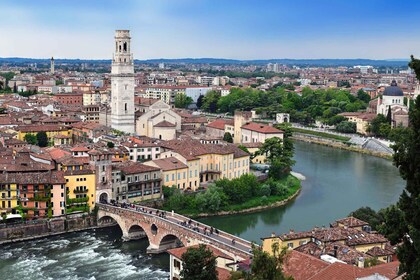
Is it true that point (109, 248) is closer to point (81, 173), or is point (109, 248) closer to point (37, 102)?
point (81, 173)

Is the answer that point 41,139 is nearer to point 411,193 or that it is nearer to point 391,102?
point 391,102

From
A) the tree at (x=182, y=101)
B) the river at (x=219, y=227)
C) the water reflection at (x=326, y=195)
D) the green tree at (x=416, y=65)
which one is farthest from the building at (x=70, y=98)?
the green tree at (x=416, y=65)

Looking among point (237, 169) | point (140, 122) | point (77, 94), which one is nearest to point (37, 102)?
point (77, 94)

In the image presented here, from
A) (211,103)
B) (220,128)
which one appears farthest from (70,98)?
(220,128)

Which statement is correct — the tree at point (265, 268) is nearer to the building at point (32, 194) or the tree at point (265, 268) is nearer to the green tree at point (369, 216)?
the green tree at point (369, 216)

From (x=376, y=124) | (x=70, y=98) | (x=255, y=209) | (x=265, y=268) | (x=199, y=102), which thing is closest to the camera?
(x=265, y=268)

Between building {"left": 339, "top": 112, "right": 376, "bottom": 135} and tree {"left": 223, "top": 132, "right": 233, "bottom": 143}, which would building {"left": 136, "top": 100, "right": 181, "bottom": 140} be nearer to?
tree {"left": 223, "top": 132, "right": 233, "bottom": 143}

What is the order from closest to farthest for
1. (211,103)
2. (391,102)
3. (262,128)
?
(262,128)
(391,102)
(211,103)

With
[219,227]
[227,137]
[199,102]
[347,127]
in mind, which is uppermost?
[227,137]

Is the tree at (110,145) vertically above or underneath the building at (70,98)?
above
